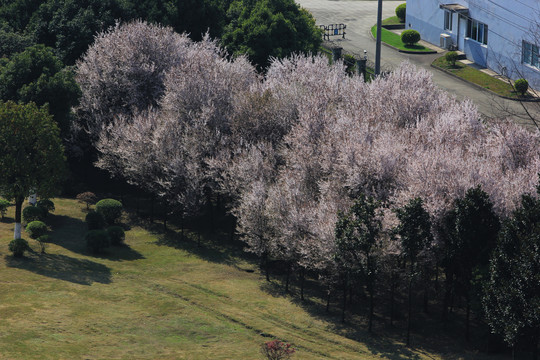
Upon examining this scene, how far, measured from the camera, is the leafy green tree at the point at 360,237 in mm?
52469

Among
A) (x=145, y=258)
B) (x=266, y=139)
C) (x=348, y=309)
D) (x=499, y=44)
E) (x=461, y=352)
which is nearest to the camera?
(x=461, y=352)

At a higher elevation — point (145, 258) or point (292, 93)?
point (292, 93)

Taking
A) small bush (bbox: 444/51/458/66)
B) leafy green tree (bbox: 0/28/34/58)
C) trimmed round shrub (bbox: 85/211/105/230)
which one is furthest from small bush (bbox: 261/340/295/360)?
small bush (bbox: 444/51/458/66)

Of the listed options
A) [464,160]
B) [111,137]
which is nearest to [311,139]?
[464,160]

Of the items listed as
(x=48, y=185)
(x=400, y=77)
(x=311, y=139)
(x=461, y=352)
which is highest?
(x=400, y=77)

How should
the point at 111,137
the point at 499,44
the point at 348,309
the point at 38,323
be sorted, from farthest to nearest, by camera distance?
1. the point at 499,44
2. the point at 111,137
3. the point at 348,309
4. the point at 38,323

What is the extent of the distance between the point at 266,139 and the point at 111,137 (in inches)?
611

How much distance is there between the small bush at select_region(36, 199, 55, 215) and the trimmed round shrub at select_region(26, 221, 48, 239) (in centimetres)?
471

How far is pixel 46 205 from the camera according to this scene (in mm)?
68375

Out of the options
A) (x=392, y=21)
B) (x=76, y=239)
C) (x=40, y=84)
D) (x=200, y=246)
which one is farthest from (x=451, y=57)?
(x=76, y=239)

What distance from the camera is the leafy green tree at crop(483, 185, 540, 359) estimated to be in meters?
46.3

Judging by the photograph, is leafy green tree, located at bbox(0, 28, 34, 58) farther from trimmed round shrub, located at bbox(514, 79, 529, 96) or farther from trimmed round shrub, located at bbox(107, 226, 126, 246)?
trimmed round shrub, located at bbox(514, 79, 529, 96)

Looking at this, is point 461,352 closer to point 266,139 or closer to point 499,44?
point 266,139

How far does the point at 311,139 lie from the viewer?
216 feet
